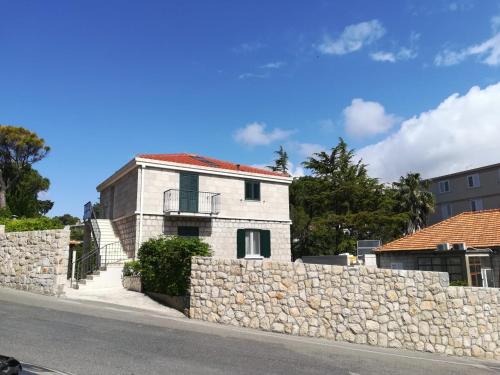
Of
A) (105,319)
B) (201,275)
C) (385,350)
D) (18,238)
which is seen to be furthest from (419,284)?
(18,238)

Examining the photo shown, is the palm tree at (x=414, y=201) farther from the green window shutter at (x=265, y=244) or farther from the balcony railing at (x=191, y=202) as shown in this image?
the balcony railing at (x=191, y=202)

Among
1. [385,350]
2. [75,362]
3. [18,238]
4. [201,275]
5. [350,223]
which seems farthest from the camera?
[350,223]

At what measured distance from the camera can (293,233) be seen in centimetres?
3866

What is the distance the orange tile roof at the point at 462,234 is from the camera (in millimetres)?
18609

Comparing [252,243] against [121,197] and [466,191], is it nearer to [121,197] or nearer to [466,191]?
[121,197]

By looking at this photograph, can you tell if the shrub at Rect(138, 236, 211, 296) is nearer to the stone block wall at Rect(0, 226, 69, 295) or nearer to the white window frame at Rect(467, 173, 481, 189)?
the stone block wall at Rect(0, 226, 69, 295)

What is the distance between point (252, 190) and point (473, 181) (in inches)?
1256

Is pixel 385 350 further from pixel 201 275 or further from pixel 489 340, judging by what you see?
pixel 201 275

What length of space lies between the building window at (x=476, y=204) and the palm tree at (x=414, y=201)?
4731 millimetres

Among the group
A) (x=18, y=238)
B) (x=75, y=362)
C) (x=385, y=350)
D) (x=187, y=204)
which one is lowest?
(x=385, y=350)

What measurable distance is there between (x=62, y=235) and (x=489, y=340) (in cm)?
1543

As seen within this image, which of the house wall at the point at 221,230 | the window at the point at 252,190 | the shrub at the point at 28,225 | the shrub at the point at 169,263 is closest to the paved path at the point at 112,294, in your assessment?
the shrub at the point at 169,263

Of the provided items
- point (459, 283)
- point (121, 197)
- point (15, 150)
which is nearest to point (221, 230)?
point (121, 197)

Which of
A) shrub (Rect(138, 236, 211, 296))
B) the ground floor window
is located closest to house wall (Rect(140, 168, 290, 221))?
shrub (Rect(138, 236, 211, 296))
